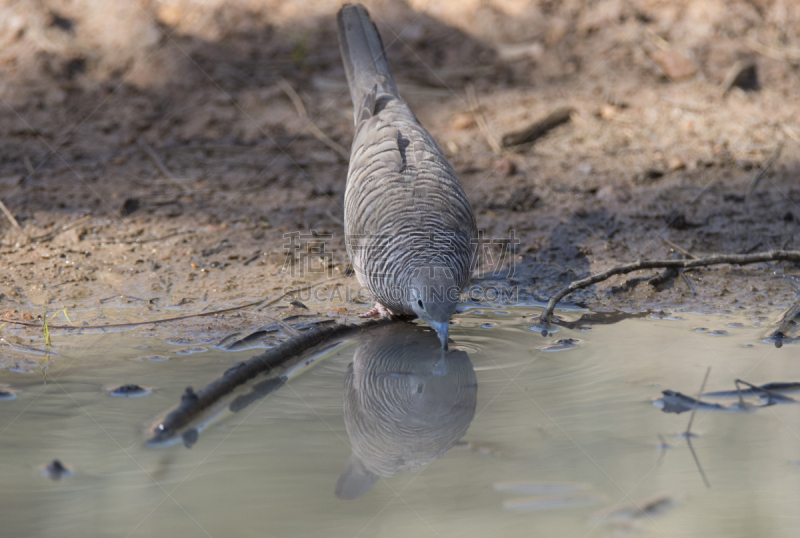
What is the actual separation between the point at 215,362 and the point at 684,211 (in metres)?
3.72

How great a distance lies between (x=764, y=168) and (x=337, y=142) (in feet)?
12.3

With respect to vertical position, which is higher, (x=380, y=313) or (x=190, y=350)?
(x=380, y=313)

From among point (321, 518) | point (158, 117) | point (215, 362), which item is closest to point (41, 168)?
point (158, 117)

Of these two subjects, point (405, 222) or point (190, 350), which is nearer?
point (190, 350)

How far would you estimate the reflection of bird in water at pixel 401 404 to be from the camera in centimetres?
269

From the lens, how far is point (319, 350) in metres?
3.71

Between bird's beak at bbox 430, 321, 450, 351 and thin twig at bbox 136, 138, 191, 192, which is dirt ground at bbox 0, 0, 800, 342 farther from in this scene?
bird's beak at bbox 430, 321, 450, 351

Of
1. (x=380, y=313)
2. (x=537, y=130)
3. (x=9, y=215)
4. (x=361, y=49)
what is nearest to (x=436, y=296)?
(x=380, y=313)

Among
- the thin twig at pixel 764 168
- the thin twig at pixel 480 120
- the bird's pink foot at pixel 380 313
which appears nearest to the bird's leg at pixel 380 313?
the bird's pink foot at pixel 380 313

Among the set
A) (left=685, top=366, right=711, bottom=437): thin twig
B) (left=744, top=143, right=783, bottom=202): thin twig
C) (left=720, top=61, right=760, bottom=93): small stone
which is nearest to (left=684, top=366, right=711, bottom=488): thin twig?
(left=685, top=366, right=711, bottom=437): thin twig

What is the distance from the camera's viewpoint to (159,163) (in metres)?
6.23

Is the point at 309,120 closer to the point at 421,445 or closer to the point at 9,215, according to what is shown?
the point at 9,215

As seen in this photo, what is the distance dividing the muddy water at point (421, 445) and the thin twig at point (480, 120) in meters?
2.89

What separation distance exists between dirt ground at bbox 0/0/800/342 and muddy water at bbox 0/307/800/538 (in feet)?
2.76
